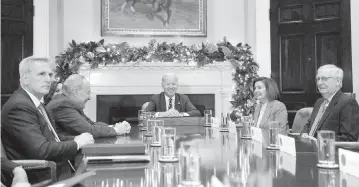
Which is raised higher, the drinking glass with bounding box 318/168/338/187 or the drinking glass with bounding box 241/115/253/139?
the drinking glass with bounding box 241/115/253/139

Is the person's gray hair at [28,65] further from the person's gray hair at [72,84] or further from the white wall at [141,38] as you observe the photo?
the white wall at [141,38]

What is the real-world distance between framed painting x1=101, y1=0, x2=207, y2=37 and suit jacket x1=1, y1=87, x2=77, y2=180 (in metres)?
4.52

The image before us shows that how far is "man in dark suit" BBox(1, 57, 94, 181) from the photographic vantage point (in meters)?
2.18

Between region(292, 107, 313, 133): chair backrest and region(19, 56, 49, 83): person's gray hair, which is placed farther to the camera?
region(292, 107, 313, 133): chair backrest

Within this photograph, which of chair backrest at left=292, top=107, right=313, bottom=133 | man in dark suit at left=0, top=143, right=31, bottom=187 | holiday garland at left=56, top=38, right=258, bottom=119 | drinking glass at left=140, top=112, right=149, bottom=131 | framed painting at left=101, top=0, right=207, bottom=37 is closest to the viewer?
man in dark suit at left=0, top=143, right=31, bottom=187

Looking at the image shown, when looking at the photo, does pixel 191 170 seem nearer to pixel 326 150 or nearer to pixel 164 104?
pixel 326 150

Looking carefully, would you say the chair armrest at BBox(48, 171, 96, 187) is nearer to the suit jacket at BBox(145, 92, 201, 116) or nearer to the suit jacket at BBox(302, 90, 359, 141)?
the suit jacket at BBox(302, 90, 359, 141)

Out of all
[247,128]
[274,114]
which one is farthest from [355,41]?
[247,128]

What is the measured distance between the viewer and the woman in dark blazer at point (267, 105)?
3684 mm

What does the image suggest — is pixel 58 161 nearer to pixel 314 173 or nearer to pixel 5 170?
pixel 5 170

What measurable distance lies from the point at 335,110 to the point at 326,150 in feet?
5.14

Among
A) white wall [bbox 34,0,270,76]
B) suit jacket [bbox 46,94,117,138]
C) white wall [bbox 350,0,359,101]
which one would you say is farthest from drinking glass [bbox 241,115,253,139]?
white wall [bbox 34,0,270,76]

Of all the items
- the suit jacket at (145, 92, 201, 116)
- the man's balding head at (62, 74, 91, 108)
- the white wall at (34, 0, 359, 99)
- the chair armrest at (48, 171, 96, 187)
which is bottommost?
the chair armrest at (48, 171, 96, 187)

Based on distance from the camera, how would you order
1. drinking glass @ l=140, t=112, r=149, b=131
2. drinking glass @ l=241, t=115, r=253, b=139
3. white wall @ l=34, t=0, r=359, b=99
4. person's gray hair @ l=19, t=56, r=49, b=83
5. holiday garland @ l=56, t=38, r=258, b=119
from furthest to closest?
holiday garland @ l=56, t=38, r=258, b=119
white wall @ l=34, t=0, r=359, b=99
drinking glass @ l=140, t=112, r=149, b=131
drinking glass @ l=241, t=115, r=253, b=139
person's gray hair @ l=19, t=56, r=49, b=83
